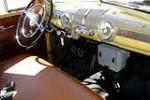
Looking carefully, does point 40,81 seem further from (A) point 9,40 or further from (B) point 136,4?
(B) point 136,4

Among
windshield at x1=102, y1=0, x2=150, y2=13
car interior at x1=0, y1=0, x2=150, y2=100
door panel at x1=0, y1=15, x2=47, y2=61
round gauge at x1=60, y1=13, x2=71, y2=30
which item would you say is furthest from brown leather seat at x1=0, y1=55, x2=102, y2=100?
windshield at x1=102, y1=0, x2=150, y2=13

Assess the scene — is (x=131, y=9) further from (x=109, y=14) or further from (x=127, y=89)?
(x=127, y=89)

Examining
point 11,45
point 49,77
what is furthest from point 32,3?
point 49,77

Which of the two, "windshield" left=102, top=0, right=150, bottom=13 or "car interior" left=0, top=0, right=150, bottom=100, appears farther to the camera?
"windshield" left=102, top=0, right=150, bottom=13

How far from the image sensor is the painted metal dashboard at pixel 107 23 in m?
1.48

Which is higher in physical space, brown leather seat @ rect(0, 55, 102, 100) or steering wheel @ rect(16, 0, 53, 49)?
steering wheel @ rect(16, 0, 53, 49)

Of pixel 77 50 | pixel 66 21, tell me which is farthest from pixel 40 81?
pixel 77 50

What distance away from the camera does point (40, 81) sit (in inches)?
67.0

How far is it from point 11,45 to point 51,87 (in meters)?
0.70

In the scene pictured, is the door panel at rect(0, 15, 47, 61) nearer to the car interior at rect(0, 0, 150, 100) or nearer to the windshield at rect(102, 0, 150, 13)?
the car interior at rect(0, 0, 150, 100)

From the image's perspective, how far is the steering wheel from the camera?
2.00 m

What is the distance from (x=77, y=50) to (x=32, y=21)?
0.48m

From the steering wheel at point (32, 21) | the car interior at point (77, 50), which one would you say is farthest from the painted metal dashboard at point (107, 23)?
the steering wheel at point (32, 21)

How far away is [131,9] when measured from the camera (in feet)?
5.63
